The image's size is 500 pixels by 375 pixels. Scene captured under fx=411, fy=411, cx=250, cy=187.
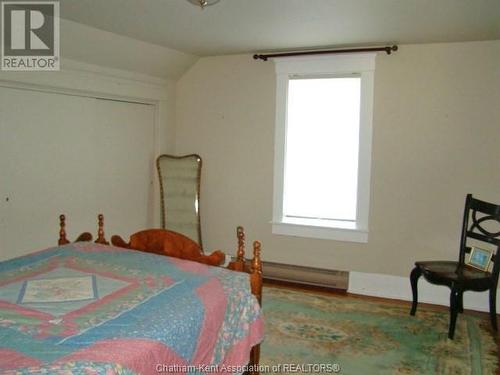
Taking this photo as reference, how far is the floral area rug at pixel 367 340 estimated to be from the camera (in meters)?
2.70

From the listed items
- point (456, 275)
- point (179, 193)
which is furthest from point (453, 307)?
point (179, 193)

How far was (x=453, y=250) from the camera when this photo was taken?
12.5 ft

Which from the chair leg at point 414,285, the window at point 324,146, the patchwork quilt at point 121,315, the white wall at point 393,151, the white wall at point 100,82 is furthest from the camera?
the window at point 324,146

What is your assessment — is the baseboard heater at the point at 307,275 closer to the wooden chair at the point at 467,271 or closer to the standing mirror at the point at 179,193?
the wooden chair at the point at 467,271

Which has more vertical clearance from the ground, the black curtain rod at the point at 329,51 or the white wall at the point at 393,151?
the black curtain rod at the point at 329,51

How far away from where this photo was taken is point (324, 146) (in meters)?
4.23

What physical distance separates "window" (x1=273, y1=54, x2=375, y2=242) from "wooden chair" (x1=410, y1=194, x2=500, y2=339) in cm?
84

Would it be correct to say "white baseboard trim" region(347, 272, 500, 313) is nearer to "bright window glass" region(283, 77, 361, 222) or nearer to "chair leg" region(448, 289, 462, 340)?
"bright window glass" region(283, 77, 361, 222)

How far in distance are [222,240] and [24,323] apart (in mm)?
3181

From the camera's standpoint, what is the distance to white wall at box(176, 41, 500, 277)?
369cm

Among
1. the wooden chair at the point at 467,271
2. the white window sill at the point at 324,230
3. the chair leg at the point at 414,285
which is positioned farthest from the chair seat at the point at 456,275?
the white window sill at the point at 324,230

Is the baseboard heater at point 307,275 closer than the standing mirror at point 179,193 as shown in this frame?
Yes

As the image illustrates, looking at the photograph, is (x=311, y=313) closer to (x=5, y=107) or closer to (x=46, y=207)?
(x=46, y=207)

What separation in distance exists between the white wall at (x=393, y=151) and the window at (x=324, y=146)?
Result: 108 mm
